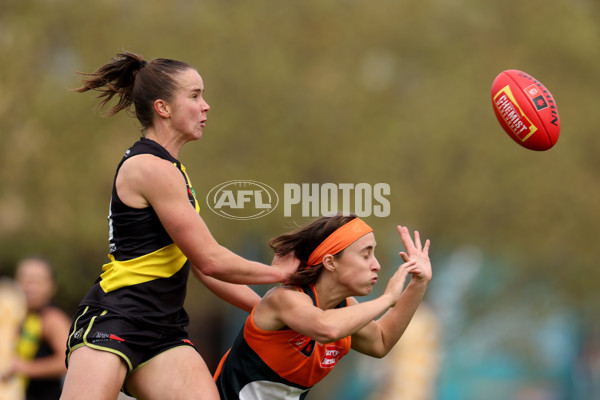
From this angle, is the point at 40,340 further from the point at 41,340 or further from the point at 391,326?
the point at 391,326

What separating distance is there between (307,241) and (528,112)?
1.96 meters

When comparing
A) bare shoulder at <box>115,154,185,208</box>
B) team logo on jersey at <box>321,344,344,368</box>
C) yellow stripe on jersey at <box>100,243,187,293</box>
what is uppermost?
bare shoulder at <box>115,154,185,208</box>

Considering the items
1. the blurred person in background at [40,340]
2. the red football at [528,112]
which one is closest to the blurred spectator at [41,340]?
the blurred person in background at [40,340]

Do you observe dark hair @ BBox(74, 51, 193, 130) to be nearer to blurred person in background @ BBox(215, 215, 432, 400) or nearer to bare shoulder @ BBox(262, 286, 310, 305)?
blurred person in background @ BBox(215, 215, 432, 400)

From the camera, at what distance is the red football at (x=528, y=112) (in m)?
5.91

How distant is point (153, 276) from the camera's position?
4.47 meters

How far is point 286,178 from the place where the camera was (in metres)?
15.5

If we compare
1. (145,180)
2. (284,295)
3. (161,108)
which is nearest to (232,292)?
(284,295)

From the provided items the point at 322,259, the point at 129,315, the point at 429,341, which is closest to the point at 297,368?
the point at 322,259

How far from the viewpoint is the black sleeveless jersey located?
14.5 feet

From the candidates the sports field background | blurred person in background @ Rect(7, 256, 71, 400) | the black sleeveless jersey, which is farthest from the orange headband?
the sports field background

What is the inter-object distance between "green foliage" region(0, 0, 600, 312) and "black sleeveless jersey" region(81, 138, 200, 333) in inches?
411

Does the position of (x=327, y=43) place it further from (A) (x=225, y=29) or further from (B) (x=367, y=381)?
(B) (x=367, y=381)

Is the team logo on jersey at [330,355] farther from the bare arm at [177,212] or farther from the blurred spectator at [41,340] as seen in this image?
the blurred spectator at [41,340]
